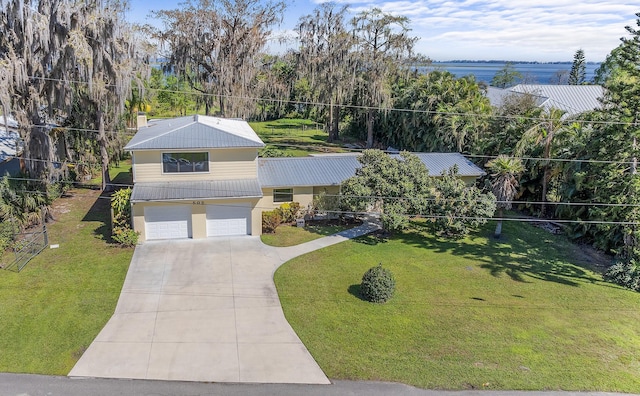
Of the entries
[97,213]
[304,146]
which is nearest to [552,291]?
[97,213]

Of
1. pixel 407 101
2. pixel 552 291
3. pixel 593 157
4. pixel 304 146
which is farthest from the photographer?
pixel 304 146

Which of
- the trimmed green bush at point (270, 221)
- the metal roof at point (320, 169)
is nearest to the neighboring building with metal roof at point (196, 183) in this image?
the trimmed green bush at point (270, 221)

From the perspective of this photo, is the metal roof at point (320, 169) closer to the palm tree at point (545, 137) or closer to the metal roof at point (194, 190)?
the metal roof at point (194, 190)

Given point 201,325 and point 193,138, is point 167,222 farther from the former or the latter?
point 201,325

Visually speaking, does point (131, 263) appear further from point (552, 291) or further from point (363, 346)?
point (552, 291)

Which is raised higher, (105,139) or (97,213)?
(105,139)

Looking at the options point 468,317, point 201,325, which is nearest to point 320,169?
point 468,317
